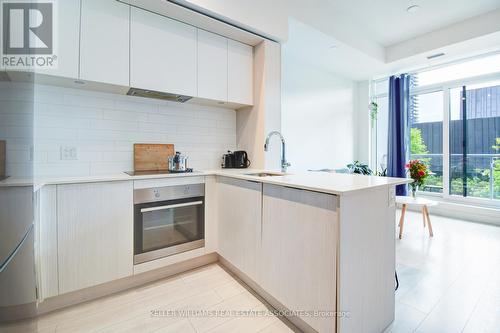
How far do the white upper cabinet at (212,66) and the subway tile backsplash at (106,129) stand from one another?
34cm

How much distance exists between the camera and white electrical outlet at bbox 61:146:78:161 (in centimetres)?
195

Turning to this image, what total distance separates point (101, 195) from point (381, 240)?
6.22 ft

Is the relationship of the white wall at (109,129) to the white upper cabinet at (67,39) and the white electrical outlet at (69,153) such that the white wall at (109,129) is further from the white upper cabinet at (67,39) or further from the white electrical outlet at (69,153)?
the white upper cabinet at (67,39)

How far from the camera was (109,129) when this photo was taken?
7.09 feet

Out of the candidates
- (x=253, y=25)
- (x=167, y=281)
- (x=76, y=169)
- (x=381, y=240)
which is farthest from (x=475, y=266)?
(x=76, y=169)

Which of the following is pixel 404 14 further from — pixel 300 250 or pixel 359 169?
pixel 300 250

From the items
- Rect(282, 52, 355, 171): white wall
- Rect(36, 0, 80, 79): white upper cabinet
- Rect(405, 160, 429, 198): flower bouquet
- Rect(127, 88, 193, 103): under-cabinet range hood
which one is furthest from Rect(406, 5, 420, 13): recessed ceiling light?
Rect(36, 0, 80, 79): white upper cabinet

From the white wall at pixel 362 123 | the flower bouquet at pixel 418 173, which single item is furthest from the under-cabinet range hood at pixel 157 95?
the white wall at pixel 362 123

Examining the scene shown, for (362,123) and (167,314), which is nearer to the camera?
(167,314)

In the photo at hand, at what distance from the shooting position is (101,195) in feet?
5.58

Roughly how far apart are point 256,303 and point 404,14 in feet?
13.4

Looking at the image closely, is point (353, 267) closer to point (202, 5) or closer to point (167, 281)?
point (167, 281)

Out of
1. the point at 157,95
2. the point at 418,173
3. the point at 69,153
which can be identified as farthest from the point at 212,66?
the point at 418,173

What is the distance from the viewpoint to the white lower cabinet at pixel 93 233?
1592mm
